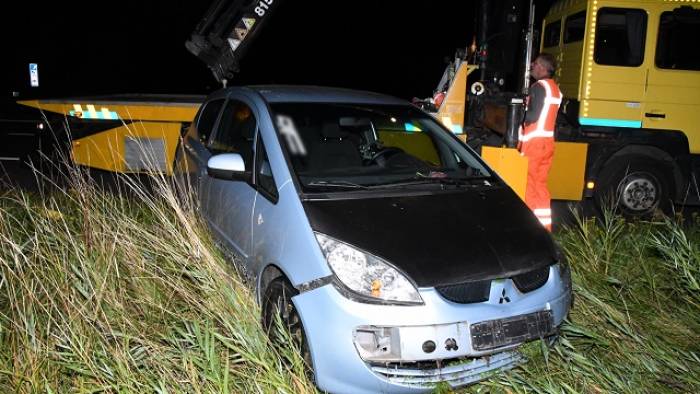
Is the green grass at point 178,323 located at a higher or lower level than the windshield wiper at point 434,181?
lower

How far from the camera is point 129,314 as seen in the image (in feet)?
10.9

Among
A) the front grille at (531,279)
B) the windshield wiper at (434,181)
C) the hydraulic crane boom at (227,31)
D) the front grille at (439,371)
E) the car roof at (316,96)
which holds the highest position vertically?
the hydraulic crane boom at (227,31)

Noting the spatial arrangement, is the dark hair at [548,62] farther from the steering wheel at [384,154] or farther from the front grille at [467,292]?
the front grille at [467,292]

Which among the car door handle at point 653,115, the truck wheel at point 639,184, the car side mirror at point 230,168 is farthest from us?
the truck wheel at point 639,184

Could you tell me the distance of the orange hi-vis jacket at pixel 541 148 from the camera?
Result: 5832 mm

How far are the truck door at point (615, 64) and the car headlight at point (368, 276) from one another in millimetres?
4597

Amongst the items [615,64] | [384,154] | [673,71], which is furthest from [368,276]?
[673,71]

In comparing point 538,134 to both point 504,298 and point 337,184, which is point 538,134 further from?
point 504,298

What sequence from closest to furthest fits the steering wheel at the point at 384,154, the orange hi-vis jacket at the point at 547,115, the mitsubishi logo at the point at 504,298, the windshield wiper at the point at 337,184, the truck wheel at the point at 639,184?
the mitsubishi logo at the point at 504,298 < the windshield wiper at the point at 337,184 < the steering wheel at the point at 384,154 < the orange hi-vis jacket at the point at 547,115 < the truck wheel at the point at 639,184

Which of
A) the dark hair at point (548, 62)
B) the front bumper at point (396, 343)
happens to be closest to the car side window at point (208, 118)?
the front bumper at point (396, 343)

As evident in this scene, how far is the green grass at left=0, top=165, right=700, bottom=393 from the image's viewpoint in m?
2.91

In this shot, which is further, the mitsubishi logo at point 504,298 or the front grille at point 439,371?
the mitsubishi logo at point 504,298

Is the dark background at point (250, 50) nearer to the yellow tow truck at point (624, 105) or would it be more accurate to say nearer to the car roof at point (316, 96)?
the yellow tow truck at point (624, 105)

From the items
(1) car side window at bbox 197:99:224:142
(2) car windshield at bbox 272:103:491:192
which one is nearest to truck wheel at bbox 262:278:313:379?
(2) car windshield at bbox 272:103:491:192
